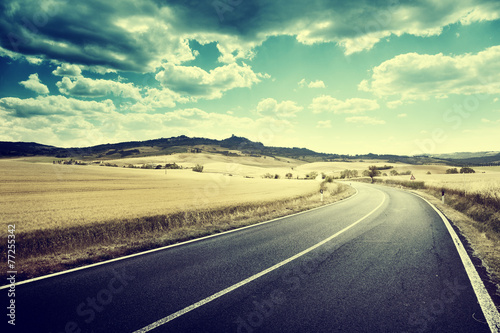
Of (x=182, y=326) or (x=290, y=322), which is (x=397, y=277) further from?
(x=182, y=326)

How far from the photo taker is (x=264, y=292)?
15.2 ft

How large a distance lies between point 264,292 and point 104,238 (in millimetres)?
6993

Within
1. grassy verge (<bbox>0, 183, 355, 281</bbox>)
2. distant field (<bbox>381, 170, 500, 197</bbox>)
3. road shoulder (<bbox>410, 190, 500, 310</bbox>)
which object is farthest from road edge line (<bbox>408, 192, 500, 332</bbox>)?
distant field (<bbox>381, 170, 500, 197</bbox>)

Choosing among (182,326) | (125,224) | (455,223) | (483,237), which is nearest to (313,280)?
(182,326)

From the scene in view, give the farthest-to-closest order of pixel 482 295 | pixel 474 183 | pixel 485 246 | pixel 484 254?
pixel 474 183
pixel 485 246
pixel 484 254
pixel 482 295

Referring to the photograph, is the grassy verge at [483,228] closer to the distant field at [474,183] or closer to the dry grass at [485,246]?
the dry grass at [485,246]

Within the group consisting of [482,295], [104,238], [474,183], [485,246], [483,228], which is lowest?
[104,238]

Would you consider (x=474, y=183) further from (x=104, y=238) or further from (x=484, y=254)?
(x=104, y=238)

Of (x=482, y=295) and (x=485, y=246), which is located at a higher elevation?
(x=482, y=295)

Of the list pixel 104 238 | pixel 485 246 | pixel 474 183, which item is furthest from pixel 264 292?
pixel 474 183

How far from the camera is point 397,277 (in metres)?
5.31

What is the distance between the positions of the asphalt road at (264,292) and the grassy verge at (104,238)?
99 centimetres

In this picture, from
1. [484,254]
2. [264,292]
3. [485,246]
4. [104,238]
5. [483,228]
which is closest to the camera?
[264,292]

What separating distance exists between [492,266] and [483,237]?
3688mm
